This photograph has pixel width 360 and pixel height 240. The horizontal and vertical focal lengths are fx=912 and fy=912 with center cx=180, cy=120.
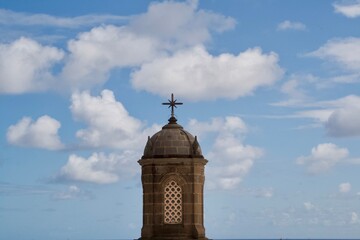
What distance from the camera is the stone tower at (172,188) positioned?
3506 cm

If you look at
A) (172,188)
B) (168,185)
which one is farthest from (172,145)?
(172,188)

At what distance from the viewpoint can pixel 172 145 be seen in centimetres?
3538

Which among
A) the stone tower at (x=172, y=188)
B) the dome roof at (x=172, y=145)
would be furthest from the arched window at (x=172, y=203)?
the dome roof at (x=172, y=145)

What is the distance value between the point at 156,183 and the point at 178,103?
10.8ft

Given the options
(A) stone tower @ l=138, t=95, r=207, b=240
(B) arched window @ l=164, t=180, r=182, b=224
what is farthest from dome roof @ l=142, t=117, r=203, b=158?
(B) arched window @ l=164, t=180, r=182, b=224

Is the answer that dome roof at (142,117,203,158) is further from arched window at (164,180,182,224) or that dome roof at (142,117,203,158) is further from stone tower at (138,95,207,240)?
arched window at (164,180,182,224)

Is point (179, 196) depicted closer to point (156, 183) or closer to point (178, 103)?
point (156, 183)

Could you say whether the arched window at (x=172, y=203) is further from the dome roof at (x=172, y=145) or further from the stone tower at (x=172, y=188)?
the dome roof at (x=172, y=145)

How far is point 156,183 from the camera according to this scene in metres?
35.2

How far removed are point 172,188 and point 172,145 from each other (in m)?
1.67

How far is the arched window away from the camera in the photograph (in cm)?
3522

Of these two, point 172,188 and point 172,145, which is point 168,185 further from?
point 172,145

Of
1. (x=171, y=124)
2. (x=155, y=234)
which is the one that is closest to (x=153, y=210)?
(x=155, y=234)

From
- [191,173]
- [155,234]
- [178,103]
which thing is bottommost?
[155,234]
